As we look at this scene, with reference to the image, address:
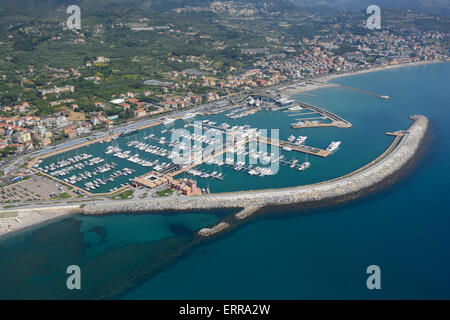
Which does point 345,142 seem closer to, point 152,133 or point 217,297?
point 152,133

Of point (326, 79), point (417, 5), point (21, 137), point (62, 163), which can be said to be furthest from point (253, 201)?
point (417, 5)

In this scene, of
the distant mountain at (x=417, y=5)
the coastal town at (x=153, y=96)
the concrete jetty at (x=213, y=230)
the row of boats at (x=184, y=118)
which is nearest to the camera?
the concrete jetty at (x=213, y=230)

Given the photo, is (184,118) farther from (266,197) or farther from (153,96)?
(266,197)

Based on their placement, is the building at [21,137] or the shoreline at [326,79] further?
the shoreline at [326,79]

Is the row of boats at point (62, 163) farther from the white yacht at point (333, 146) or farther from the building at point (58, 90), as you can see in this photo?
the building at point (58, 90)

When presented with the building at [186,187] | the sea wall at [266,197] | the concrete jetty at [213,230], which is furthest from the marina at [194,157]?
the concrete jetty at [213,230]

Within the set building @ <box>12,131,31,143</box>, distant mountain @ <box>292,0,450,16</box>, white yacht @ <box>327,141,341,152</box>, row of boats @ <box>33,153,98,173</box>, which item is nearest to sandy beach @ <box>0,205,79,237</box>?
row of boats @ <box>33,153,98,173</box>

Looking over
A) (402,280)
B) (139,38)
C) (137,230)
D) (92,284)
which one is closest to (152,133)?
(137,230)

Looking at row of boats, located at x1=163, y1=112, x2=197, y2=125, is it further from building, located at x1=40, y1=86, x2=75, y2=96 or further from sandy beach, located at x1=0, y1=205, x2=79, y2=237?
sandy beach, located at x1=0, y1=205, x2=79, y2=237
